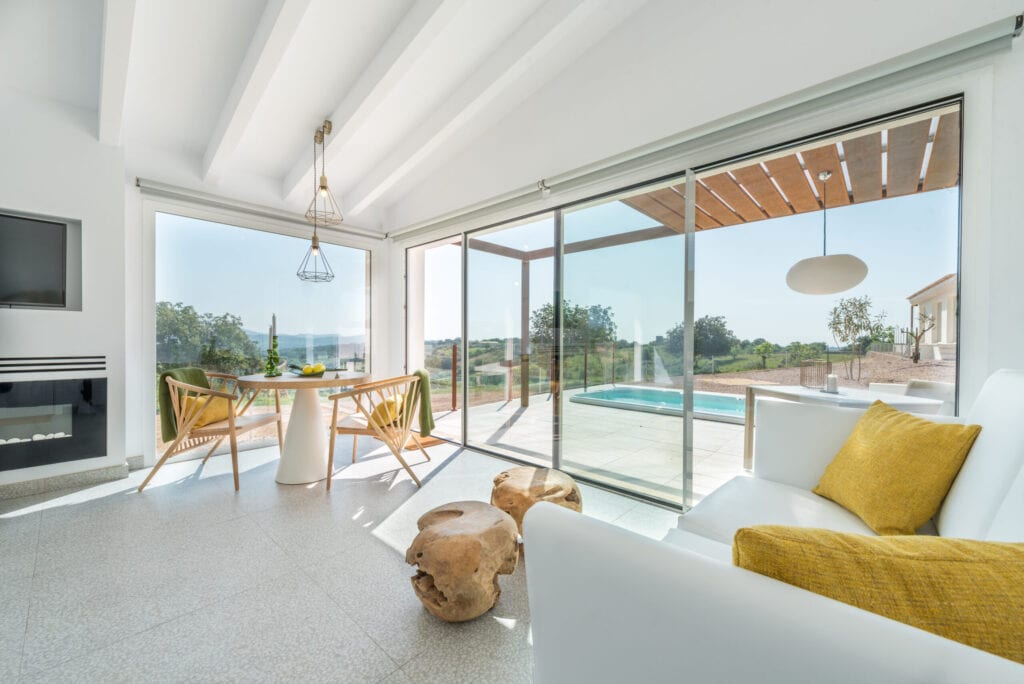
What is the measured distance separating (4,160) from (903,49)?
5076 millimetres

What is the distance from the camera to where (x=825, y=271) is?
229 cm

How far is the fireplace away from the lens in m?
2.69

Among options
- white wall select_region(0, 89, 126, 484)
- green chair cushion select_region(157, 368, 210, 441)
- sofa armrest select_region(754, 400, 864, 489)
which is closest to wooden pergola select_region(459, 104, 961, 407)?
sofa armrest select_region(754, 400, 864, 489)

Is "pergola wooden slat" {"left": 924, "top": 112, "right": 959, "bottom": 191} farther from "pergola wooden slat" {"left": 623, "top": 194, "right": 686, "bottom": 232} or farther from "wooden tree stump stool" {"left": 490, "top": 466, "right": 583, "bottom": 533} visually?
"wooden tree stump stool" {"left": 490, "top": 466, "right": 583, "bottom": 533}

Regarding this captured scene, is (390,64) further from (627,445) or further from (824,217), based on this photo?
(627,445)

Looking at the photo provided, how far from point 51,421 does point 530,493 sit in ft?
11.3

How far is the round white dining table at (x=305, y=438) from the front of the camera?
3004 mm

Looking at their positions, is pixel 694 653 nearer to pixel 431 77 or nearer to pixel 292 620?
pixel 292 620

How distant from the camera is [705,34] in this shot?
2.22 metres

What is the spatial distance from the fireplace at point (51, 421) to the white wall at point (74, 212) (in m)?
0.06

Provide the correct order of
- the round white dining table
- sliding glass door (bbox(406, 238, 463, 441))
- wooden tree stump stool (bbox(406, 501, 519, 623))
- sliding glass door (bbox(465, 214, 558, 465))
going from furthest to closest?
1. sliding glass door (bbox(406, 238, 463, 441))
2. sliding glass door (bbox(465, 214, 558, 465))
3. the round white dining table
4. wooden tree stump stool (bbox(406, 501, 519, 623))

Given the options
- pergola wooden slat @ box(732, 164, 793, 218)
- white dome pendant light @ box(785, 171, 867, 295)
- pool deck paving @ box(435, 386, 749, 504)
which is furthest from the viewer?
pool deck paving @ box(435, 386, 749, 504)

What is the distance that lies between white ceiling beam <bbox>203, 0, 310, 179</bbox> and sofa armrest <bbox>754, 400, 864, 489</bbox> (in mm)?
3013

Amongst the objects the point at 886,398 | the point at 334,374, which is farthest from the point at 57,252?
the point at 886,398
